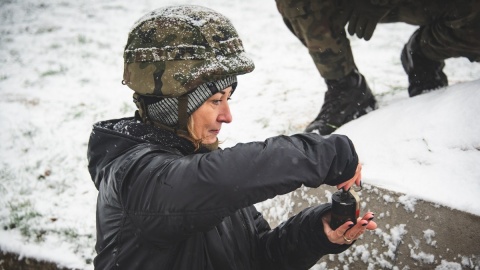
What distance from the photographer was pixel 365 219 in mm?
1354

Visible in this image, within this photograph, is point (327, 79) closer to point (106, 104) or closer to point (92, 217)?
point (92, 217)

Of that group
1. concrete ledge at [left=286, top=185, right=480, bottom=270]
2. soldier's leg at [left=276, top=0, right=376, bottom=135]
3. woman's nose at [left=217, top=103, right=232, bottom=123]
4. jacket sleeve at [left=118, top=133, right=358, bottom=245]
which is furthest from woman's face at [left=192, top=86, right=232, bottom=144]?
soldier's leg at [left=276, top=0, right=376, bottom=135]

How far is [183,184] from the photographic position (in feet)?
3.16

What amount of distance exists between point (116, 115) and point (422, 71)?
357cm

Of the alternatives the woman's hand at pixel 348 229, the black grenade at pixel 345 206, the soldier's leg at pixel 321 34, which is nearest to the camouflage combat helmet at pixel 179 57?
the black grenade at pixel 345 206

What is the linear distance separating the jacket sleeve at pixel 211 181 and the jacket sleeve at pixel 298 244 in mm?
491

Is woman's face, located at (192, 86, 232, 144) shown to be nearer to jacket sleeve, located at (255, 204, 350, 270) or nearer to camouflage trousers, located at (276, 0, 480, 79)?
jacket sleeve, located at (255, 204, 350, 270)

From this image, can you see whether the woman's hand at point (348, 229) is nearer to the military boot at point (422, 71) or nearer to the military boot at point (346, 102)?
the military boot at point (346, 102)

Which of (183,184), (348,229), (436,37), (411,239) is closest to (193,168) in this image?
(183,184)

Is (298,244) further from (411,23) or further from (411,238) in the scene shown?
(411,23)

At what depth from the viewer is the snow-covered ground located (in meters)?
1.88

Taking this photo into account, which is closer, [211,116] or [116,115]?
[211,116]

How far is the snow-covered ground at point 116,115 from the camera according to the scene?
1878 millimetres

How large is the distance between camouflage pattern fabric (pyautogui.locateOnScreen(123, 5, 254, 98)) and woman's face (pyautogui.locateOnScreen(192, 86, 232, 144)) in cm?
10
